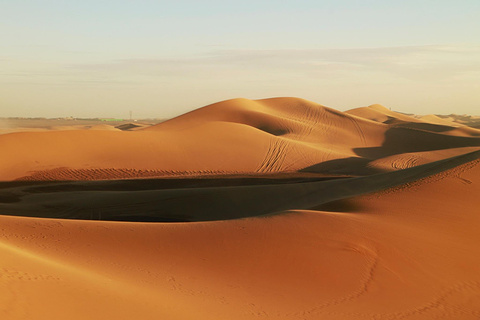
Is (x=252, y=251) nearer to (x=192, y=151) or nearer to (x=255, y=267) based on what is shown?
(x=255, y=267)

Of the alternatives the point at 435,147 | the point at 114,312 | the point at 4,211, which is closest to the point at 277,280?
the point at 114,312

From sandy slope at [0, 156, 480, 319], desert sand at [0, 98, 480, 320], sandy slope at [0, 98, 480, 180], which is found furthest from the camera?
sandy slope at [0, 98, 480, 180]

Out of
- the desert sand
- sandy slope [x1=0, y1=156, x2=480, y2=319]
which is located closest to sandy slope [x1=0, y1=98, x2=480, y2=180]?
the desert sand

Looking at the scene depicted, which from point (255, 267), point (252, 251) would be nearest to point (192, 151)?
point (252, 251)

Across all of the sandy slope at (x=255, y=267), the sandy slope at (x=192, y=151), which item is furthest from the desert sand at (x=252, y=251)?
the sandy slope at (x=192, y=151)

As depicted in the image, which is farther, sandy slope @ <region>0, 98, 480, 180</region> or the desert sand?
sandy slope @ <region>0, 98, 480, 180</region>

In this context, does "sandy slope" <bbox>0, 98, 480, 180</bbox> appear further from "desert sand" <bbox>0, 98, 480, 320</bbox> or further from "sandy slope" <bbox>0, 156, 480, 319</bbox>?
"sandy slope" <bbox>0, 156, 480, 319</bbox>

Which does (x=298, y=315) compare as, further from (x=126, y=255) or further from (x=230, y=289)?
(x=126, y=255)

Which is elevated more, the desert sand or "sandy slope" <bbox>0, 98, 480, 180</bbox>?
the desert sand

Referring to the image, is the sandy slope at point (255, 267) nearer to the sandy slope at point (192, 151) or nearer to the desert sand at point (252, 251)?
the desert sand at point (252, 251)

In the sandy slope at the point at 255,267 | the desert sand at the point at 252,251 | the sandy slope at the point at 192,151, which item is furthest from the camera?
the sandy slope at the point at 192,151

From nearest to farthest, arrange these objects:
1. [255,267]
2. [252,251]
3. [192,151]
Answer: [255,267] → [252,251] → [192,151]

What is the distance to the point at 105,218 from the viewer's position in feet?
56.3

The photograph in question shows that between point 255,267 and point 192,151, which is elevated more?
point 255,267
